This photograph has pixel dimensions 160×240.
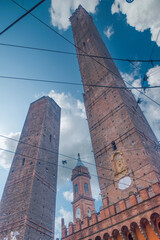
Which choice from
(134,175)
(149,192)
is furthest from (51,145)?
(149,192)

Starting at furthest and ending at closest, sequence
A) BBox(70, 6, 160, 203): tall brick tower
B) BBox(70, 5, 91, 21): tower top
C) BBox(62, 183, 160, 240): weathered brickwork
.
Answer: BBox(70, 5, 91, 21): tower top, BBox(70, 6, 160, 203): tall brick tower, BBox(62, 183, 160, 240): weathered brickwork

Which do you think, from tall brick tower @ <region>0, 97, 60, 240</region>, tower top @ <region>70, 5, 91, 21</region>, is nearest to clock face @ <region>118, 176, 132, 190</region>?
tall brick tower @ <region>0, 97, 60, 240</region>

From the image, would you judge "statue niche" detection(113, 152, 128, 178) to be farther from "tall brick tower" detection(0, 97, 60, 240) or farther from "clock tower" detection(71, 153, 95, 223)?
"clock tower" detection(71, 153, 95, 223)

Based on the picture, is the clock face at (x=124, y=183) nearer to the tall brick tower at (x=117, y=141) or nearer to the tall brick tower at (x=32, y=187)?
the tall brick tower at (x=117, y=141)

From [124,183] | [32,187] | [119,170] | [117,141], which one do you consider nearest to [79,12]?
[117,141]

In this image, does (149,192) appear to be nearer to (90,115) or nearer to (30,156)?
(90,115)

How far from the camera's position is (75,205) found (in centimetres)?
2250

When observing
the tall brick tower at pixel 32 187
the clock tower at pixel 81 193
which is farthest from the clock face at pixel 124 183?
the clock tower at pixel 81 193

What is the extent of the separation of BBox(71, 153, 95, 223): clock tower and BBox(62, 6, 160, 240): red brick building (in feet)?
29.7

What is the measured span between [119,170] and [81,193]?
12817 millimetres

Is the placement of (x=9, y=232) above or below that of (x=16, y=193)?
below

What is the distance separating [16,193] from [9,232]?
3.39 metres

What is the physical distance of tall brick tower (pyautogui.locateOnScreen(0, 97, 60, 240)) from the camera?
15062 millimetres

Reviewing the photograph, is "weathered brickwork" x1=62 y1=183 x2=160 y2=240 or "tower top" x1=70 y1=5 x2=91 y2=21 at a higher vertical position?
"tower top" x1=70 y1=5 x2=91 y2=21
